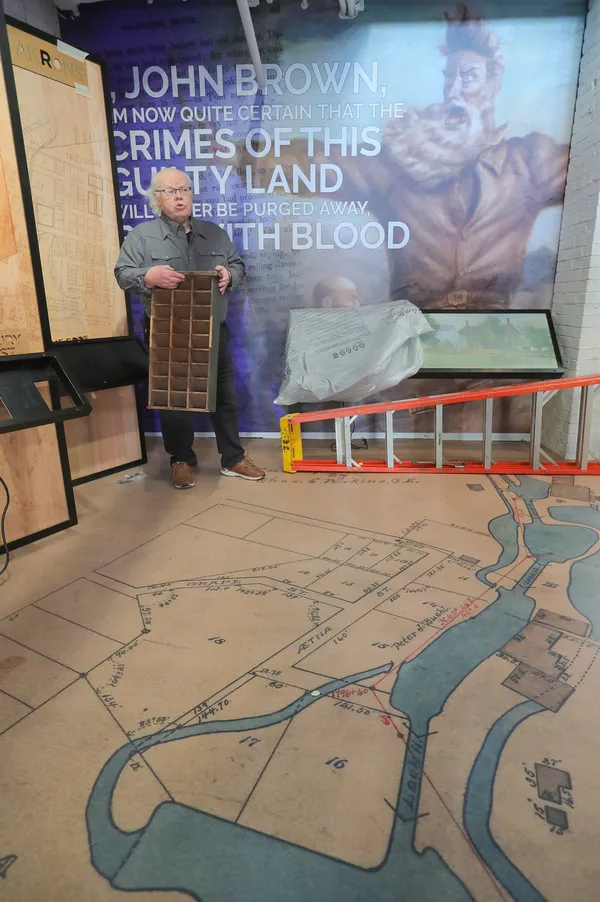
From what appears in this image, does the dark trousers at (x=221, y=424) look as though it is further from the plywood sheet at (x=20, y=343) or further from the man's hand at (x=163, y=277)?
the plywood sheet at (x=20, y=343)

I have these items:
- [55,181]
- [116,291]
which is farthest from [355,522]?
[55,181]

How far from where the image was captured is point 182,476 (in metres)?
3.09

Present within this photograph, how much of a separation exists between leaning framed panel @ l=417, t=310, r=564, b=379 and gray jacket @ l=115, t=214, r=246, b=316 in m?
1.27

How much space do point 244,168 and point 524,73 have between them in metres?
1.71

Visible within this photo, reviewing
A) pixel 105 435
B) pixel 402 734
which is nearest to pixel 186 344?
pixel 105 435

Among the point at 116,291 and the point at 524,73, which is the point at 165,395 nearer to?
the point at 116,291

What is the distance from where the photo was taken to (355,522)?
2.60 metres

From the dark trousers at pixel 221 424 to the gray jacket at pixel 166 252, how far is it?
0.27 meters

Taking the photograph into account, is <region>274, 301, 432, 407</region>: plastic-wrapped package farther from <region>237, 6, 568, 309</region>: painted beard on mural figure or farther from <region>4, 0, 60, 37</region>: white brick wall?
<region>4, 0, 60, 37</region>: white brick wall

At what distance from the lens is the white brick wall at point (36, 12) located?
3.23m

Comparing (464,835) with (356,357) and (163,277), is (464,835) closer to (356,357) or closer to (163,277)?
(163,277)

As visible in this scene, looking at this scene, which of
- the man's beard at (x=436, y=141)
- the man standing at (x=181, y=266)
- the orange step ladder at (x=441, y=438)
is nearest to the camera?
the man standing at (x=181, y=266)

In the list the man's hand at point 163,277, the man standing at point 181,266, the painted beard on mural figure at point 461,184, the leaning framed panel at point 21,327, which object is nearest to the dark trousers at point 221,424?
the man standing at point 181,266

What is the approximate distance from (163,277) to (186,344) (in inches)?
12.6
